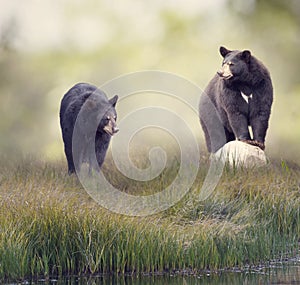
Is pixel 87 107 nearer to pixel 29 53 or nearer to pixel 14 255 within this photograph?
pixel 14 255

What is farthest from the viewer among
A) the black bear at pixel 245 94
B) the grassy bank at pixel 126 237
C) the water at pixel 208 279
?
the black bear at pixel 245 94

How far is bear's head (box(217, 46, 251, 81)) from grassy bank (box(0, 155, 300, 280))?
10.6ft

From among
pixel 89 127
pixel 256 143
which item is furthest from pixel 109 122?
pixel 256 143

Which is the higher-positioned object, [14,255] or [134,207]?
[134,207]

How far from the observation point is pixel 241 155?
486 inches

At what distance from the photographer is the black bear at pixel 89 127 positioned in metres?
12.9

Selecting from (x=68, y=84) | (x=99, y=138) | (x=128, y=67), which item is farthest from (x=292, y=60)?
(x=99, y=138)

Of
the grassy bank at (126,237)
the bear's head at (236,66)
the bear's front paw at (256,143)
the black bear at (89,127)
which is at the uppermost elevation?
the bear's head at (236,66)

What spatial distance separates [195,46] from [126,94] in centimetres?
244

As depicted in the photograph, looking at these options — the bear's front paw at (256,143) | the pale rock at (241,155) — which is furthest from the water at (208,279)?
the bear's front paw at (256,143)

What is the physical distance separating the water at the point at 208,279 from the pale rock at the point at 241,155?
11.6 ft

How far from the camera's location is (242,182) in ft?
35.9

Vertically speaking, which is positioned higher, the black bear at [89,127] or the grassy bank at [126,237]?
the black bear at [89,127]

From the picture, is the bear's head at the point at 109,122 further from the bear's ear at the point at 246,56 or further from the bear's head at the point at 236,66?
the bear's ear at the point at 246,56
